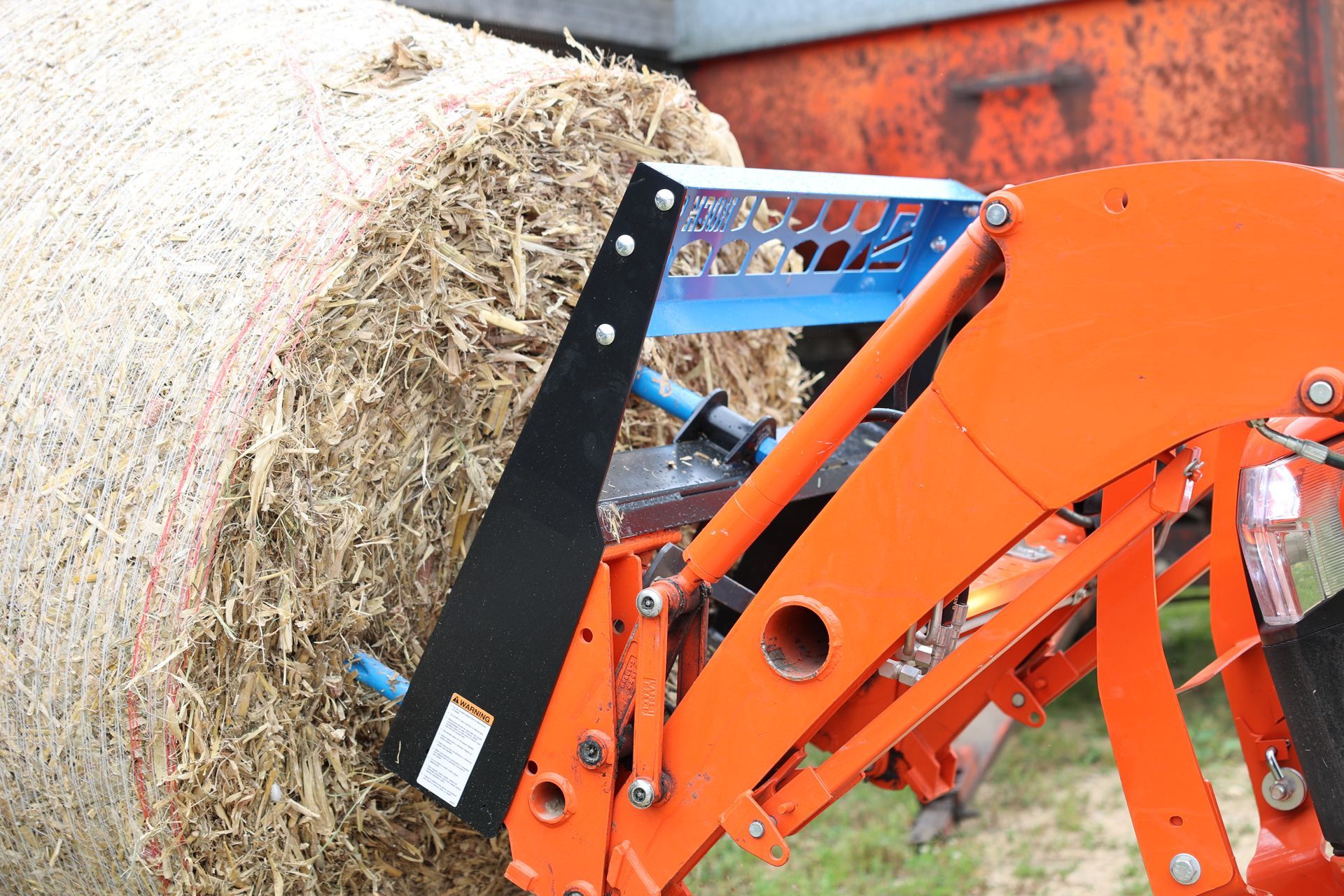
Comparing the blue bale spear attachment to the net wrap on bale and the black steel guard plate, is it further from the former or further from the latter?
the net wrap on bale

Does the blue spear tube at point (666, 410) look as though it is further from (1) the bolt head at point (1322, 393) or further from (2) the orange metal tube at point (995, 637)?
(1) the bolt head at point (1322, 393)

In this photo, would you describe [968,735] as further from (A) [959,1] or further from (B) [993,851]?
(A) [959,1]

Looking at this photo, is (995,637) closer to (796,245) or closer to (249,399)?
(796,245)

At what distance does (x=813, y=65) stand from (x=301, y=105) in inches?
85.3

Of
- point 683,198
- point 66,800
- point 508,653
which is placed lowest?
point 66,800

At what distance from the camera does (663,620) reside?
1.91m

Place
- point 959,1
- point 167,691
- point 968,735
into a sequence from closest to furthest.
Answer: point 167,691 < point 959,1 < point 968,735

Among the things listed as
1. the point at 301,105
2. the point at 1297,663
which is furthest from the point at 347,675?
the point at 1297,663

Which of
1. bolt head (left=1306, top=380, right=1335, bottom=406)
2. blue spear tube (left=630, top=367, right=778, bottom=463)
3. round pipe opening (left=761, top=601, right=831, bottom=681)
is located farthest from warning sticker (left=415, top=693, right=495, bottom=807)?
bolt head (left=1306, top=380, right=1335, bottom=406)

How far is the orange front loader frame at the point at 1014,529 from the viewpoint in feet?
4.89

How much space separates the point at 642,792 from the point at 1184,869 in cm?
78

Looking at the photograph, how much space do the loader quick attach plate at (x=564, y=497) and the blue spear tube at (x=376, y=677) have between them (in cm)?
11

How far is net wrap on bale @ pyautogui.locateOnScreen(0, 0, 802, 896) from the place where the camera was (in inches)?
81.1

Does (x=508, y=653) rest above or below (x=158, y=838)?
above
